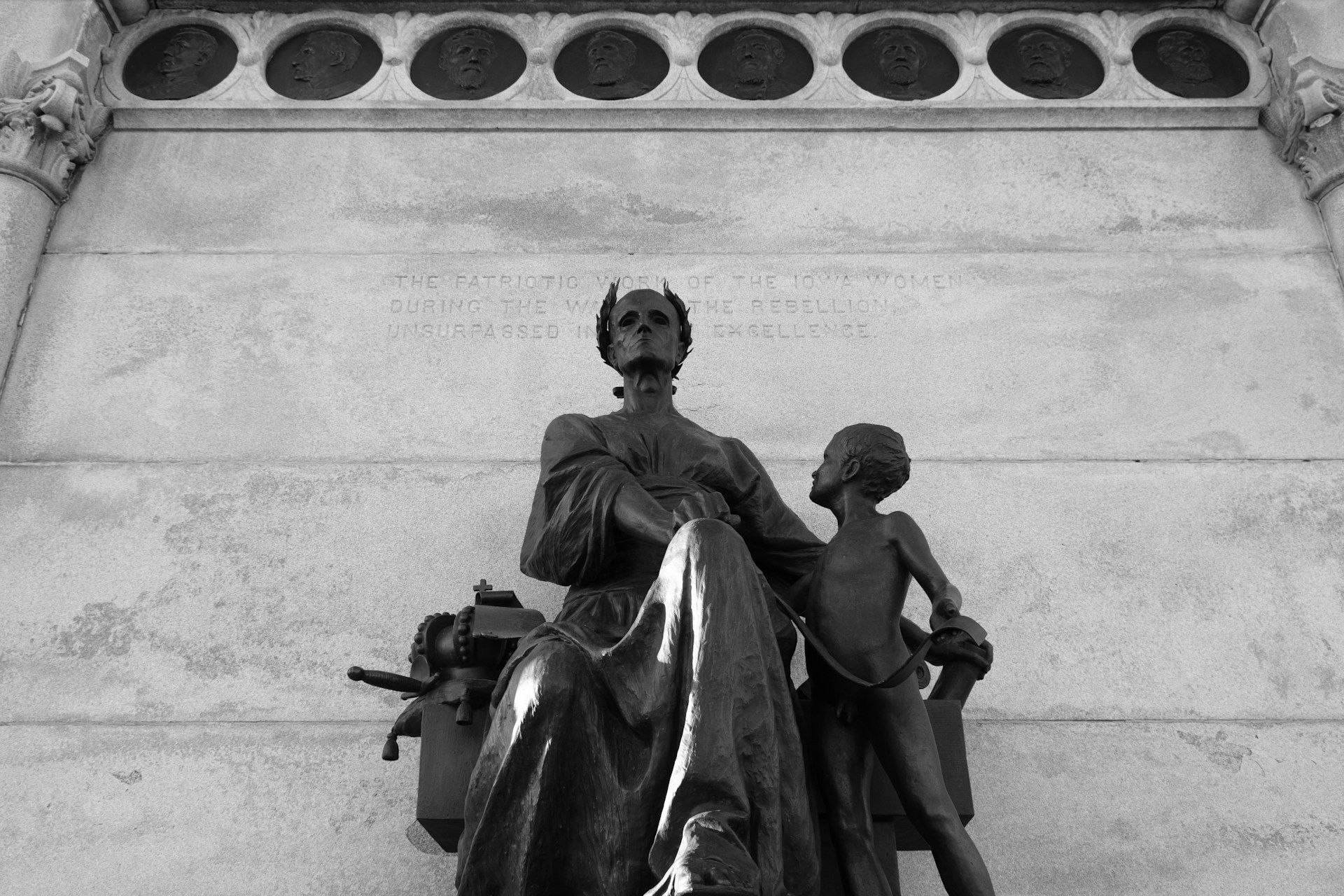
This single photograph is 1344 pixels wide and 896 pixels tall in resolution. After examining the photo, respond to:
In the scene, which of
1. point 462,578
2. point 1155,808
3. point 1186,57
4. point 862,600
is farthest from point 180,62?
point 1155,808

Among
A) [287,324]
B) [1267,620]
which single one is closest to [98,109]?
[287,324]

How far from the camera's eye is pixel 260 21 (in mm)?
Result: 8195

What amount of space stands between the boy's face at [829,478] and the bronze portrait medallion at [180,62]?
168 inches

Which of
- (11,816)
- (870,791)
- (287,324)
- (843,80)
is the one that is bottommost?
(11,816)

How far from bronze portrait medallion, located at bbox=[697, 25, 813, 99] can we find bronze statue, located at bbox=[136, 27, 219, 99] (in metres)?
2.56

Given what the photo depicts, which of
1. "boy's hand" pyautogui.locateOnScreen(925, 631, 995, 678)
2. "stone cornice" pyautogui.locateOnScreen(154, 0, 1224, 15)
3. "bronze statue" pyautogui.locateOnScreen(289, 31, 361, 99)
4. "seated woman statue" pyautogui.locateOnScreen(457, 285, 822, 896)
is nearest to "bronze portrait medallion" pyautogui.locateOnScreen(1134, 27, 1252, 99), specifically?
"stone cornice" pyautogui.locateOnScreen(154, 0, 1224, 15)

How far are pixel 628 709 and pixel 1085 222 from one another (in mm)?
4201

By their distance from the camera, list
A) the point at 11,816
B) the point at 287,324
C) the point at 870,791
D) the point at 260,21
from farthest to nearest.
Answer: the point at 260,21, the point at 287,324, the point at 11,816, the point at 870,791

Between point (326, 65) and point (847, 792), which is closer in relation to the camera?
point (847, 792)

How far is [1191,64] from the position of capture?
8.09m

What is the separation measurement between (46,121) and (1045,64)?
16.2 ft

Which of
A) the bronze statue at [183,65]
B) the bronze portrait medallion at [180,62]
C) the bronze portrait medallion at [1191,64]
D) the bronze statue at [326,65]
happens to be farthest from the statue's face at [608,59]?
the bronze portrait medallion at [1191,64]

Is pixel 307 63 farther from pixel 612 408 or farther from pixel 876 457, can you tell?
pixel 876 457

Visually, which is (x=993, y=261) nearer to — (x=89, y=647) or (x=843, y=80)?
(x=843, y=80)
